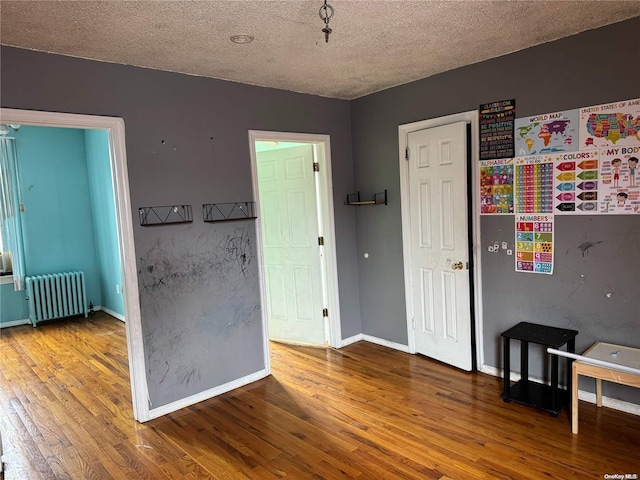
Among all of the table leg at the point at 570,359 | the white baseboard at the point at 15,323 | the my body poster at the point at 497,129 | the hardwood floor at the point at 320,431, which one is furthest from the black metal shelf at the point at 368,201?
the white baseboard at the point at 15,323

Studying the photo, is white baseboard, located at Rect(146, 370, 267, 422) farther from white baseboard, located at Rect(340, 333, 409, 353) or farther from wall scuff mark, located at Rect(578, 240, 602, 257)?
wall scuff mark, located at Rect(578, 240, 602, 257)

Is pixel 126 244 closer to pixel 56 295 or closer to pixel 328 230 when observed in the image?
pixel 328 230

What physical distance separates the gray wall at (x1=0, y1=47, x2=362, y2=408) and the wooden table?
85.6 inches

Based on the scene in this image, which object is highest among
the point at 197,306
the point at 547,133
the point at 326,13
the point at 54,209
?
the point at 326,13

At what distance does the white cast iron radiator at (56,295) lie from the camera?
18.0 ft

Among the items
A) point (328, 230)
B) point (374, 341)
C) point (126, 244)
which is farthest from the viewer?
point (374, 341)

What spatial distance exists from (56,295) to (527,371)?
17.7 ft

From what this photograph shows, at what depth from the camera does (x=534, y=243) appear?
3.03 meters

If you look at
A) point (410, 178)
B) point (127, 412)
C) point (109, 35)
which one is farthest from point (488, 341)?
point (109, 35)

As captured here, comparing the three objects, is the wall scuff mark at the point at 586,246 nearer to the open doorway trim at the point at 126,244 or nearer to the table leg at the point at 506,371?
the table leg at the point at 506,371

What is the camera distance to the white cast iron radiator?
18.0ft

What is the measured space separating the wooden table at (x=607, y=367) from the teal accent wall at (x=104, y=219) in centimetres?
473

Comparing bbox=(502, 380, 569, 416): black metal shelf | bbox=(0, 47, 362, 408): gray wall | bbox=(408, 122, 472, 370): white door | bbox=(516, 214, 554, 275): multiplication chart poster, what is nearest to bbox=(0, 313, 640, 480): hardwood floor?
bbox=(502, 380, 569, 416): black metal shelf

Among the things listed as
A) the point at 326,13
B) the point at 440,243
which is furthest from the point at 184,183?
the point at 440,243
